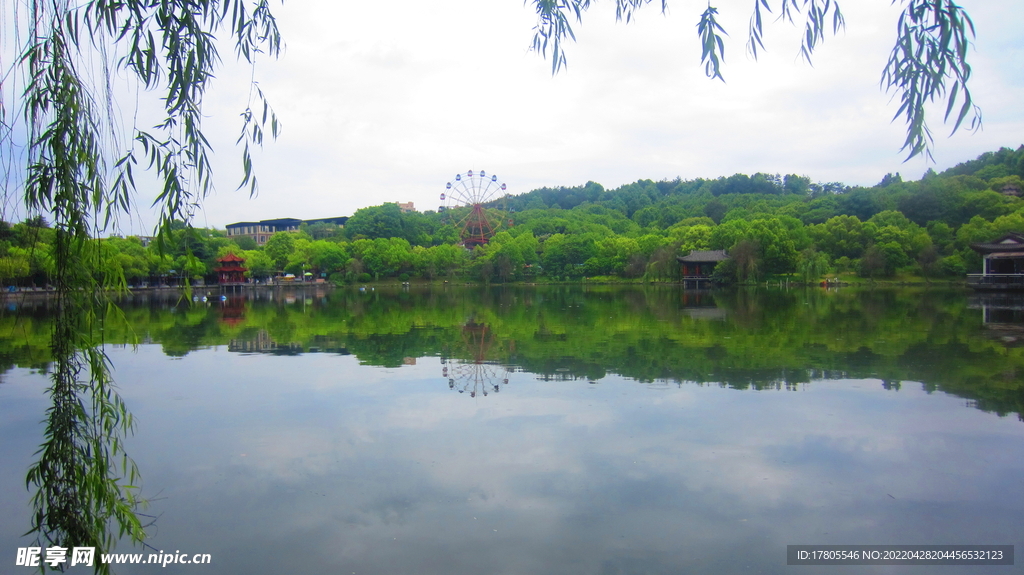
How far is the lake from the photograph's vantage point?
3.92 metres

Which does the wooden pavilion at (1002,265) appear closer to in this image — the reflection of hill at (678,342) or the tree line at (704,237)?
the tree line at (704,237)

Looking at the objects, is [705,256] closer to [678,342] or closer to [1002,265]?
[1002,265]

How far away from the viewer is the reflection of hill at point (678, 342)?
29.6ft

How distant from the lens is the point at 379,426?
6.54 meters

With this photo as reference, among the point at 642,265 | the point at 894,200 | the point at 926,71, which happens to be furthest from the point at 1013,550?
the point at 894,200

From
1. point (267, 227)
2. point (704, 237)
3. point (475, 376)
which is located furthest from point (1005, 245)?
point (267, 227)

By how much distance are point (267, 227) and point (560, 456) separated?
12026 cm

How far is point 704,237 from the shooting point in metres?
56.7

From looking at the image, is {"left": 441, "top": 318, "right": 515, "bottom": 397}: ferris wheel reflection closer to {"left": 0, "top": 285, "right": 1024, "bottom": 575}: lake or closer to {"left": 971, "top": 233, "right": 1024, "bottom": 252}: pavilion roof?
{"left": 0, "top": 285, "right": 1024, "bottom": 575}: lake

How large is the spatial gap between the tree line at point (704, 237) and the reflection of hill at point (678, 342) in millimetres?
11999

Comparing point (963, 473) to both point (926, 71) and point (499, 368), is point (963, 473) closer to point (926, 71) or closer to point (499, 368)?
point (926, 71)

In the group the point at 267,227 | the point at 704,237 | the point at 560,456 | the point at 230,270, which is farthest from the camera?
the point at 267,227

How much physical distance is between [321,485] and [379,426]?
1.62m

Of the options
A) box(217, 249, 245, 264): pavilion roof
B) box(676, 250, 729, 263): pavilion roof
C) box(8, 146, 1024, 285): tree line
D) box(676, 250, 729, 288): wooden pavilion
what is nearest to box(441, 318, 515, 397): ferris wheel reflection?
box(8, 146, 1024, 285): tree line
